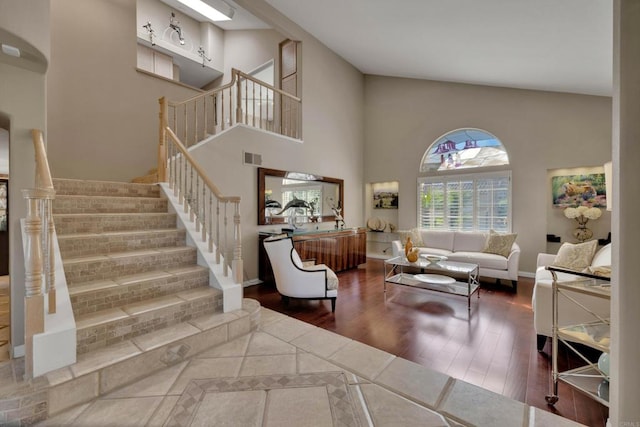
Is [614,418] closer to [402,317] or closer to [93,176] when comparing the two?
[402,317]

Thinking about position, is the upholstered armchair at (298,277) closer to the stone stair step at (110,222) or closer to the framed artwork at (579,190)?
the stone stair step at (110,222)

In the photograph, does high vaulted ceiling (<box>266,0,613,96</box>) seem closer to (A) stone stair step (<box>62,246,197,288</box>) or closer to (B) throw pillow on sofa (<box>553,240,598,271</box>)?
(B) throw pillow on sofa (<box>553,240,598,271</box>)

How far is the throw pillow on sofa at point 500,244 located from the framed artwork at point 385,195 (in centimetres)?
226

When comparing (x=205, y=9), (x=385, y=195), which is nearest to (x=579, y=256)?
(x=385, y=195)

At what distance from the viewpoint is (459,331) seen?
2.75 meters

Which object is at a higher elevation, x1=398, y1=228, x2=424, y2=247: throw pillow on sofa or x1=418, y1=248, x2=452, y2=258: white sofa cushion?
x1=398, y1=228, x2=424, y2=247: throw pillow on sofa

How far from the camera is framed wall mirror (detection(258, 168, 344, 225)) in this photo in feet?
15.8

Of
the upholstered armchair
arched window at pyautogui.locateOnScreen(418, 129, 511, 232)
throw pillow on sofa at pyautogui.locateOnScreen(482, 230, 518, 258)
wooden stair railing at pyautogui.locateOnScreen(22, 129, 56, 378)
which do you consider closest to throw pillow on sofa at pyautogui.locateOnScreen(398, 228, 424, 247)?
arched window at pyautogui.locateOnScreen(418, 129, 511, 232)

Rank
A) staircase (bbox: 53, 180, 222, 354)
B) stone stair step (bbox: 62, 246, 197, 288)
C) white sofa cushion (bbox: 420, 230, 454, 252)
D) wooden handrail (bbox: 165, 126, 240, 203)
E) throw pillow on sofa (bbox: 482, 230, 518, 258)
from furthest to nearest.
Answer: white sofa cushion (bbox: 420, 230, 454, 252) → throw pillow on sofa (bbox: 482, 230, 518, 258) → wooden handrail (bbox: 165, 126, 240, 203) → stone stair step (bbox: 62, 246, 197, 288) → staircase (bbox: 53, 180, 222, 354)

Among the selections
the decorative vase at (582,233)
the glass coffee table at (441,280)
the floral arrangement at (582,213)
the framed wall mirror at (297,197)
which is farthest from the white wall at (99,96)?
the decorative vase at (582,233)

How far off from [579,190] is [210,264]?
19.5 feet

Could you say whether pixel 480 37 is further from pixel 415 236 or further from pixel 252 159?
pixel 252 159

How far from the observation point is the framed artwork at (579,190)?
4445 mm

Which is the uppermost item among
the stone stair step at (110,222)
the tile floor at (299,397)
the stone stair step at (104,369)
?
the stone stair step at (110,222)
